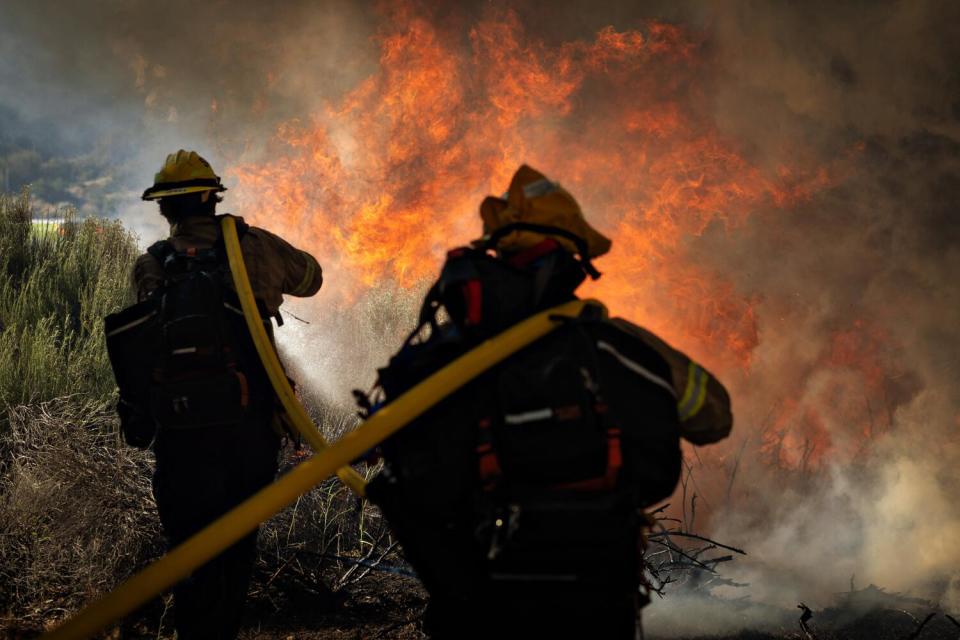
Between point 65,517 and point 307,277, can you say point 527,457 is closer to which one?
point 307,277

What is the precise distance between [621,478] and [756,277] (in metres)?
5.93

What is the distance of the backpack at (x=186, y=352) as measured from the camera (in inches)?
121

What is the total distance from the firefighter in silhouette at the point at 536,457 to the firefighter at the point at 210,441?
1391mm

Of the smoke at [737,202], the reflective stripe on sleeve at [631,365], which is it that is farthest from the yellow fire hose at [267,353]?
the smoke at [737,202]

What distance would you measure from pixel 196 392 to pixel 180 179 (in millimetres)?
959

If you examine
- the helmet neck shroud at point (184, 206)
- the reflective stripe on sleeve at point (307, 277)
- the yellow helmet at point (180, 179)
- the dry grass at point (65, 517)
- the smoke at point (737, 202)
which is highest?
the smoke at point (737, 202)

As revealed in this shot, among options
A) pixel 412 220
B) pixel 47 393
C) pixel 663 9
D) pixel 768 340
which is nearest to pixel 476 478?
pixel 47 393

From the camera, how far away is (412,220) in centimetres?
818

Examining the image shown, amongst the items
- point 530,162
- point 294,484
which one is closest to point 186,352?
point 294,484

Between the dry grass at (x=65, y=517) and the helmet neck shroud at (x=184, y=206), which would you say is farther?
the dry grass at (x=65, y=517)

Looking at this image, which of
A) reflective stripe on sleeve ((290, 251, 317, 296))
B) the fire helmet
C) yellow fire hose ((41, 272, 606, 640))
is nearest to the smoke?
reflective stripe on sleeve ((290, 251, 317, 296))

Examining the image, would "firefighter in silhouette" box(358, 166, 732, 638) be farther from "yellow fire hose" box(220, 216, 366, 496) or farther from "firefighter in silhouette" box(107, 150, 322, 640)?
"firefighter in silhouette" box(107, 150, 322, 640)

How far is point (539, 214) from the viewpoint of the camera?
2.11m

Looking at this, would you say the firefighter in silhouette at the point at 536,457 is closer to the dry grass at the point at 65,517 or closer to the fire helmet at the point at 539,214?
the fire helmet at the point at 539,214
